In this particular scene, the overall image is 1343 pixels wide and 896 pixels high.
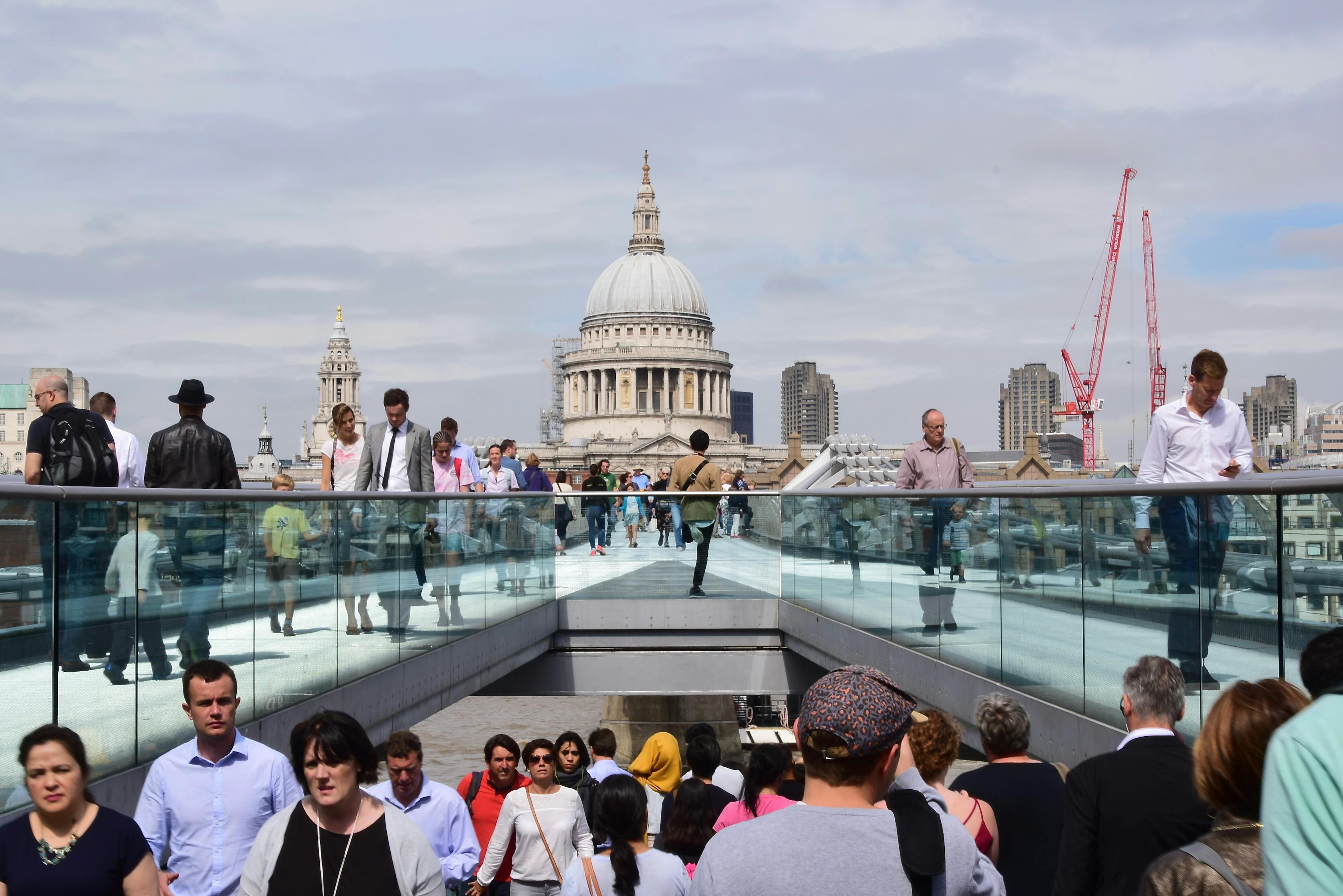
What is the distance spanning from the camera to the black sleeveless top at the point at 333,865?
15.3 feet

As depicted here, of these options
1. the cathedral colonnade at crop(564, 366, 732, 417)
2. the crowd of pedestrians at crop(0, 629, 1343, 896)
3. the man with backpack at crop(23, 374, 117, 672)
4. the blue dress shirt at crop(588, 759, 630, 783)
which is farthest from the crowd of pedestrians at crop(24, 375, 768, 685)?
the cathedral colonnade at crop(564, 366, 732, 417)

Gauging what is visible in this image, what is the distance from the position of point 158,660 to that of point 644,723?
1054 inches

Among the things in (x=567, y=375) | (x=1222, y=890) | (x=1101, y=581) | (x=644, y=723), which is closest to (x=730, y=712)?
(x=644, y=723)

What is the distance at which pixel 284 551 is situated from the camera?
29.8 ft

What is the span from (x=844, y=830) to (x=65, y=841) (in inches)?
98.0

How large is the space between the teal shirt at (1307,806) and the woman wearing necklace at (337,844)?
2.71 meters

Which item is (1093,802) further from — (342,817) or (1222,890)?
(342,817)

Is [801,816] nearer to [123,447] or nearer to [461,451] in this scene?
[123,447]

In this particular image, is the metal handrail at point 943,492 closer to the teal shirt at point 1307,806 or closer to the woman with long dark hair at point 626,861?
the woman with long dark hair at point 626,861

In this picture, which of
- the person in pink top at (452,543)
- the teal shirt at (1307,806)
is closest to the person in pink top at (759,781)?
the teal shirt at (1307,806)

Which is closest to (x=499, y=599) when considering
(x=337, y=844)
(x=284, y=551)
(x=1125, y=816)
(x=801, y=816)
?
(x=284, y=551)

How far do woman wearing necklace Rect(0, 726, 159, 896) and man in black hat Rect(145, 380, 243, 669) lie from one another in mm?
2970

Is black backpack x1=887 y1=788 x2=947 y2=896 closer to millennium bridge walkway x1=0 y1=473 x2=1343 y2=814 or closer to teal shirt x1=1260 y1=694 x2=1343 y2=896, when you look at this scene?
teal shirt x1=1260 y1=694 x2=1343 y2=896

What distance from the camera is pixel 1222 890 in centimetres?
319
